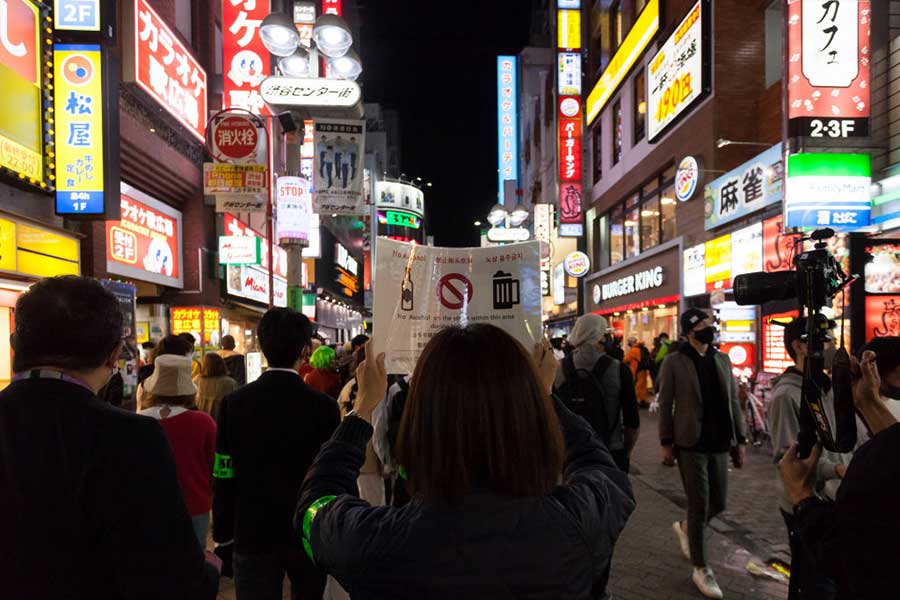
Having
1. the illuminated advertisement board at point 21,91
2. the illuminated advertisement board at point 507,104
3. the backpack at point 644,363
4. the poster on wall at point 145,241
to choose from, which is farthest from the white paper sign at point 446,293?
the illuminated advertisement board at point 507,104

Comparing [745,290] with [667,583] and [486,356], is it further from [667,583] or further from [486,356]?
[667,583]

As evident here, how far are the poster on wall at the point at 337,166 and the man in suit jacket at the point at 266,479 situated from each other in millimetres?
6205

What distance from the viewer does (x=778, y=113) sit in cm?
1209

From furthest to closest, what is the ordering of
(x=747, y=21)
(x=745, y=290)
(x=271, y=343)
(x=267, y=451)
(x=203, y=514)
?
(x=747, y=21) → (x=203, y=514) → (x=271, y=343) → (x=267, y=451) → (x=745, y=290)

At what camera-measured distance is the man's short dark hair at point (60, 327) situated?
5.19ft

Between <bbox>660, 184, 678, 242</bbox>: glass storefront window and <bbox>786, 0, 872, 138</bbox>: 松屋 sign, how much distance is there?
8625mm

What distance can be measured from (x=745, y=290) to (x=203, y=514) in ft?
11.8

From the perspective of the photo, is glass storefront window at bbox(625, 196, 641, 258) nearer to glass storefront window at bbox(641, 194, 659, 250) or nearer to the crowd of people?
glass storefront window at bbox(641, 194, 659, 250)

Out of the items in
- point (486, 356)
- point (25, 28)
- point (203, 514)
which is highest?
point (25, 28)

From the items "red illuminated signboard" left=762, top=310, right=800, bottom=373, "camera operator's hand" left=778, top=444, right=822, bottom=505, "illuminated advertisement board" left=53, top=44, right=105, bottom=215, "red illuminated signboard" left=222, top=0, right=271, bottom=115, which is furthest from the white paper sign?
"red illuminated signboard" left=222, top=0, right=271, bottom=115

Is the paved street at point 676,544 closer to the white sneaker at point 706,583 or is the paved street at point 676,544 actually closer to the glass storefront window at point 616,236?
the white sneaker at point 706,583

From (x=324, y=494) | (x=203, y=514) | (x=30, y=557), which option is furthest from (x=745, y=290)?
(x=203, y=514)

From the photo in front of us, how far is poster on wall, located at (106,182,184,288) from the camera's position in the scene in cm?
988

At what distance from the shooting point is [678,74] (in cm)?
1420
